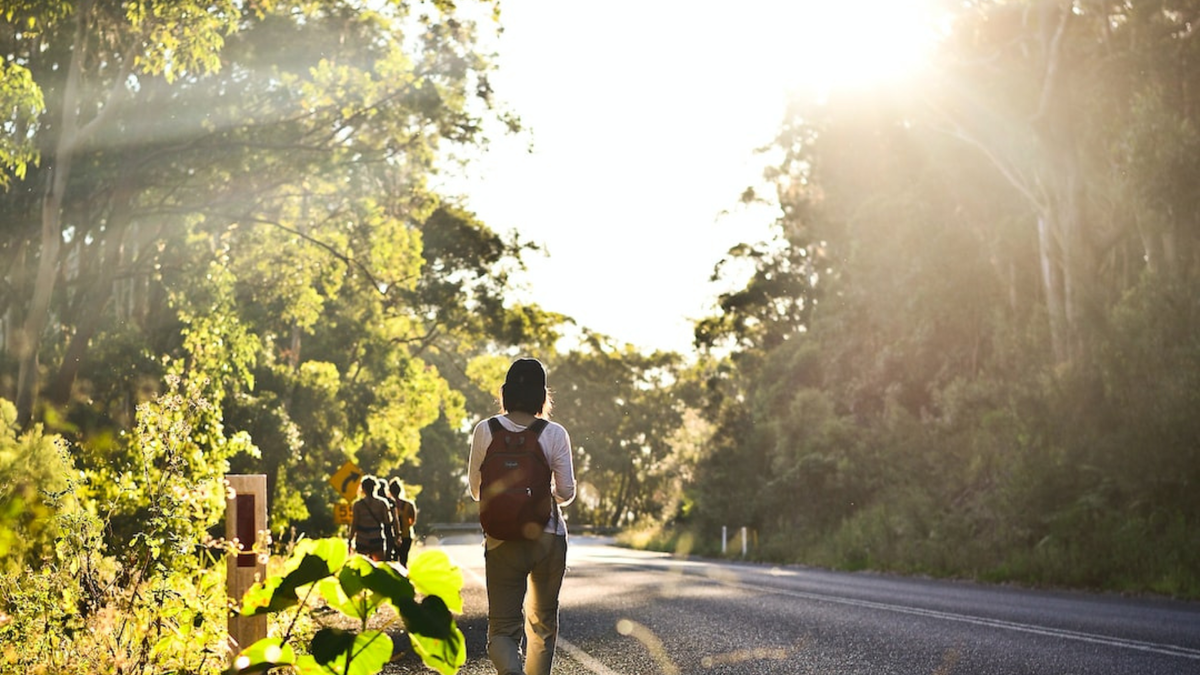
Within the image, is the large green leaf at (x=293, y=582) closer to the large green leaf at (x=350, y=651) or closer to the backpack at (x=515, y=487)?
the large green leaf at (x=350, y=651)

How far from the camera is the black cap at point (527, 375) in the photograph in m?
6.45

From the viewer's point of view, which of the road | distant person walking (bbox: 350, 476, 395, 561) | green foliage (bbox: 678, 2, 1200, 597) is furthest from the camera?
green foliage (bbox: 678, 2, 1200, 597)

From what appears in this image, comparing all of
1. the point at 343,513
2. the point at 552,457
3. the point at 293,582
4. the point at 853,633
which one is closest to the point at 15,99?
the point at 552,457

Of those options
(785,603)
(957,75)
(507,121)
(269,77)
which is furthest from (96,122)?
(957,75)

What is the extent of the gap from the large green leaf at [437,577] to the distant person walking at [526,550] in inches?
145

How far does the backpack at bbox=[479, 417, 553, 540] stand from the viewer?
6.15 m

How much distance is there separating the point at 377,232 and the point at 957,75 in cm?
1542

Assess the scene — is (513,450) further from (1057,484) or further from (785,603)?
(1057,484)

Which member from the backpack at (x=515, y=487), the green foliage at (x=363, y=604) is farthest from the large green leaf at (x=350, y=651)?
the backpack at (x=515, y=487)

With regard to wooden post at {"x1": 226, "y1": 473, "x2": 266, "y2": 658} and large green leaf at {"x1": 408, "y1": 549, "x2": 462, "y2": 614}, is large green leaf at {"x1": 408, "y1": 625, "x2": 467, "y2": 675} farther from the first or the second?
wooden post at {"x1": 226, "y1": 473, "x2": 266, "y2": 658}

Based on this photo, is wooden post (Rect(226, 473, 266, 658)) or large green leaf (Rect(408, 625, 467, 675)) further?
wooden post (Rect(226, 473, 266, 658))

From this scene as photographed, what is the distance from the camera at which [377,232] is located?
2861 cm

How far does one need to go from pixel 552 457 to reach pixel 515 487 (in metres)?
0.30

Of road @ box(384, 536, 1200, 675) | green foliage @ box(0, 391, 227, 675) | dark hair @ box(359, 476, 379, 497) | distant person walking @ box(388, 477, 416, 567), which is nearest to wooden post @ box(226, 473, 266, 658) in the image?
green foliage @ box(0, 391, 227, 675)
